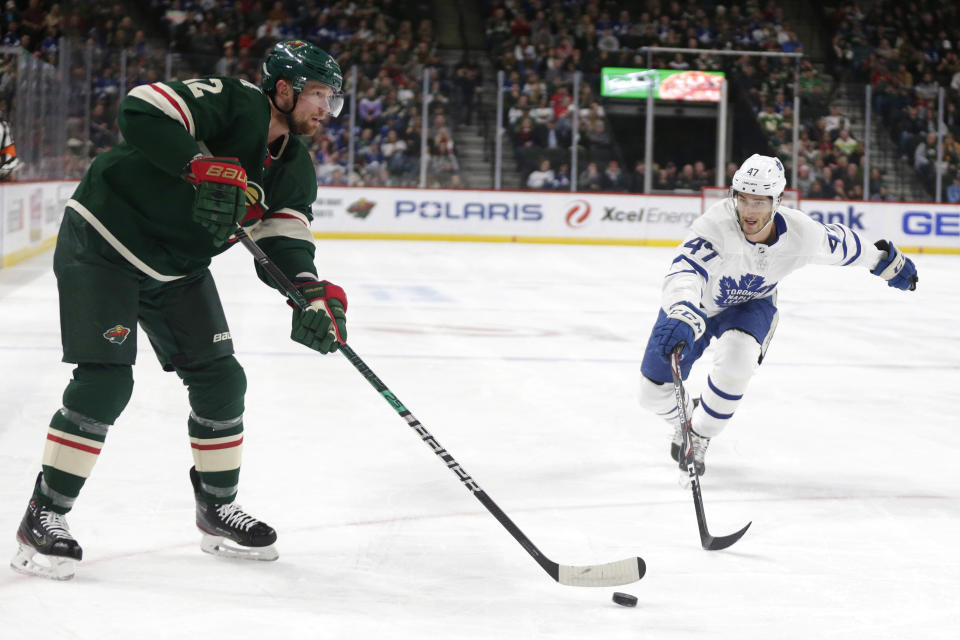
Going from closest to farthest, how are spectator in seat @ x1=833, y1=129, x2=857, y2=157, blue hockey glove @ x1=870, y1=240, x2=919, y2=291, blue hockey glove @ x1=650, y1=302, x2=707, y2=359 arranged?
blue hockey glove @ x1=650, y1=302, x2=707, y2=359
blue hockey glove @ x1=870, y1=240, x2=919, y2=291
spectator in seat @ x1=833, y1=129, x2=857, y2=157

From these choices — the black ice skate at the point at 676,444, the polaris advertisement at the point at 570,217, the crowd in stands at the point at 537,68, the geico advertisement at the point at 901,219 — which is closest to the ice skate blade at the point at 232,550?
the black ice skate at the point at 676,444

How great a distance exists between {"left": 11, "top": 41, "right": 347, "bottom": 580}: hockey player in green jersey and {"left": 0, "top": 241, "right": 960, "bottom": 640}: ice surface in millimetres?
276

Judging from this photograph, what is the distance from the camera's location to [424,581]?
2654 millimetres

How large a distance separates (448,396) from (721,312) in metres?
1.45

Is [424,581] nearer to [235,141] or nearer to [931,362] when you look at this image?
[235,141]

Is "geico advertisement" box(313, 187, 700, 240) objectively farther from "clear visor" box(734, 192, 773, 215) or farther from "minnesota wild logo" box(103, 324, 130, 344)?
"minnesota wild logo" box(103, 324, 130, 344)

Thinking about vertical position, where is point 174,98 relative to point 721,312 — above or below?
above

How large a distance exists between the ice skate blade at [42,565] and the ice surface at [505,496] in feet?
0.09

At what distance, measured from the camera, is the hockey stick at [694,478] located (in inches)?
116

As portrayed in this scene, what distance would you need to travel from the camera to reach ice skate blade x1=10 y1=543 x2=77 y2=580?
8.46 ft

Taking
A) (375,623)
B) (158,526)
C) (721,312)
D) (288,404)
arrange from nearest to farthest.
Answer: (375,623) < (158,526) < (721,312) < (288,404)

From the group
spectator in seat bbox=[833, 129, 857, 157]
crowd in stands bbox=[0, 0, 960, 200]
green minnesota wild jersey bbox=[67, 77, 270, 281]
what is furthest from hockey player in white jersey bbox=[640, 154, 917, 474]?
spectator in seat bbox=[833, 129, 857, 157]

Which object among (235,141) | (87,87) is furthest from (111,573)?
(87,87)

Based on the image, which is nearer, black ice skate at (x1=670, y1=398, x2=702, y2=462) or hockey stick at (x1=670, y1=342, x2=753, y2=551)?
hockey stick at (x1=670, y1=342, x2=753, y2=551)
